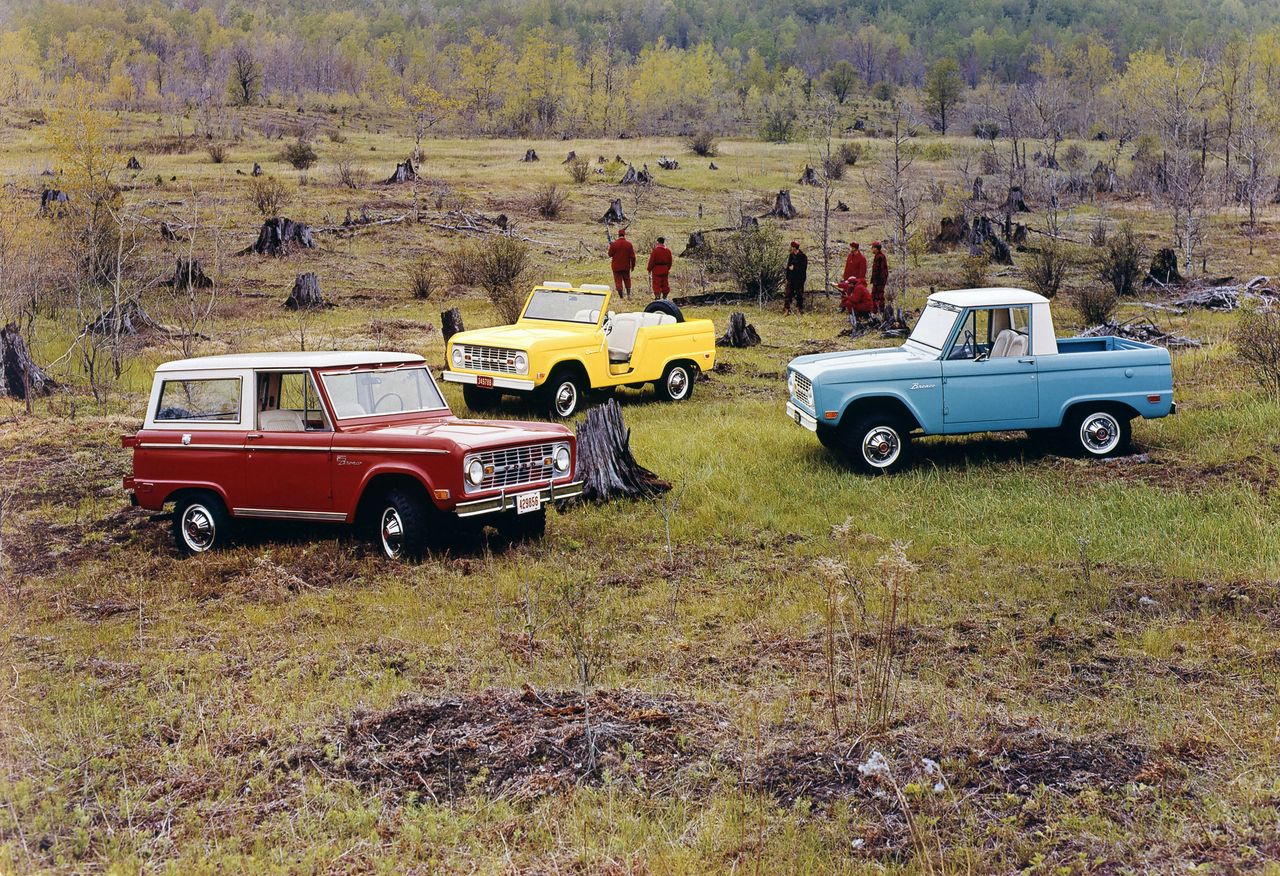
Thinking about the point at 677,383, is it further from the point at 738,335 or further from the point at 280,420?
the point at 280,420

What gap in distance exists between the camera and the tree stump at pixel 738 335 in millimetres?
20219

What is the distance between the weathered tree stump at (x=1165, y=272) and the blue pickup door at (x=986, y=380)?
1707 centimetres

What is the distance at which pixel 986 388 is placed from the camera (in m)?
11.2

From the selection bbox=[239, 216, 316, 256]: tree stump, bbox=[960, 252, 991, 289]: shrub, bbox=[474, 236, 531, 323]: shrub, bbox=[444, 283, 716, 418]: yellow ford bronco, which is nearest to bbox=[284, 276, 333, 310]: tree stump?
bbox=[474, 236, 531, 323]: shrub

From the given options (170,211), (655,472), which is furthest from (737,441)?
(170,211)

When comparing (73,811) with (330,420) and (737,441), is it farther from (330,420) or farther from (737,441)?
(737,441)

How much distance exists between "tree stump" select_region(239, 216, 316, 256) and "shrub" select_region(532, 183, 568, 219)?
9.06m

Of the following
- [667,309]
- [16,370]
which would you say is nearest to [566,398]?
[667,309]

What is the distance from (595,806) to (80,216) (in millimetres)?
22593

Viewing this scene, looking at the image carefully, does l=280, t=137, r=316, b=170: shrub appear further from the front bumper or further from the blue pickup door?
the blue pickup door

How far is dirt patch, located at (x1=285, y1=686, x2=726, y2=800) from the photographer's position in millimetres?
5000

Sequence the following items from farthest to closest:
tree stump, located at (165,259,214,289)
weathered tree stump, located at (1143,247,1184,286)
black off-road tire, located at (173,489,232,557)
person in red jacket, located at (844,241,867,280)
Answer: weathered tree stump, located at (1143,247,1184,286) < tree stump, located at (165,259,214,289) < person in red jacket, located at (844,241,867,280) < black off-road tire, located at (173,489,232,557)

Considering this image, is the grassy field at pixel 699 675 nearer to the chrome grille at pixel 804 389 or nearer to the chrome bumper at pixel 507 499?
the chrome bumper at pixel 507 499

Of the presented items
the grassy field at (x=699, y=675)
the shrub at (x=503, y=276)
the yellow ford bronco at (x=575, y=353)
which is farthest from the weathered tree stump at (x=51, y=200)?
the yellow ford bronco at (x=575, y=353)
